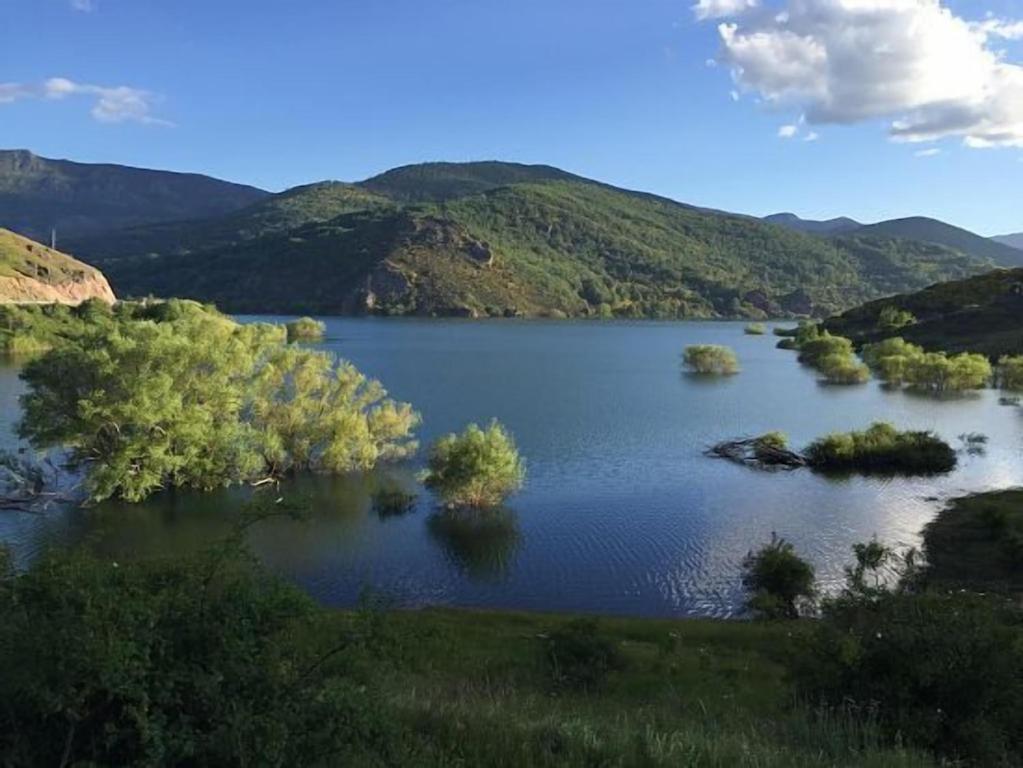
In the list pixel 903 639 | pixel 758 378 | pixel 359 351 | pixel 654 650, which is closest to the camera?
pixel 903 639

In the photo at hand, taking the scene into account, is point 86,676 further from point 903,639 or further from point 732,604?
point 732,604

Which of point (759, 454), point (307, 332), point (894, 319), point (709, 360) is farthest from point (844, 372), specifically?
point (307, 332)

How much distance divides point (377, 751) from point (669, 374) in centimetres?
12835

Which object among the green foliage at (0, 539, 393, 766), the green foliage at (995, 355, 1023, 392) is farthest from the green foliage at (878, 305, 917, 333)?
the green foliage at (0, 539, 393, 766)

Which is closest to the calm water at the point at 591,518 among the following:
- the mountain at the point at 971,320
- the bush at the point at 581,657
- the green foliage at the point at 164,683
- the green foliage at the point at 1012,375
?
the green foliage at the point at 164,683

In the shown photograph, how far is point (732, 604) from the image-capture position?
38.2m

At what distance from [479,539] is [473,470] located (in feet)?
18.6

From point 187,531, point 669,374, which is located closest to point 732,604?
point 187,531

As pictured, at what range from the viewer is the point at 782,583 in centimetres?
3741

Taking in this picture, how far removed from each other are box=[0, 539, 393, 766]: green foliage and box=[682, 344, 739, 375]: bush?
134m

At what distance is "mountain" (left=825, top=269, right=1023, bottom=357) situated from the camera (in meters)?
150

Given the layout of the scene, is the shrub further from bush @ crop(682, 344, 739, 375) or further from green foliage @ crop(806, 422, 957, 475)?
green foliage @ crop(806, 422, 957, 475)

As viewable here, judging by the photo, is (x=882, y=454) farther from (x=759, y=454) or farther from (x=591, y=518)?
(x=591, y=518)

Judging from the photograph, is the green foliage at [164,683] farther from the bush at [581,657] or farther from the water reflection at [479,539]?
the water reflection at [479,539]
